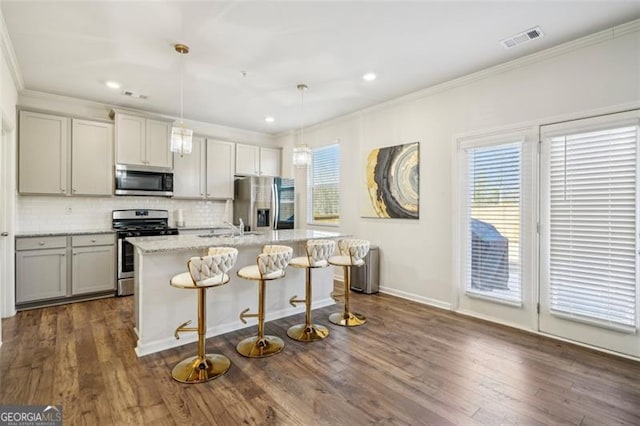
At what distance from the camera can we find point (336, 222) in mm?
5637

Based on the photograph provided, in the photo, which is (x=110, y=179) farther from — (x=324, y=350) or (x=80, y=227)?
(x=324, y=350)

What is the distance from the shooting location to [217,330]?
3312mm

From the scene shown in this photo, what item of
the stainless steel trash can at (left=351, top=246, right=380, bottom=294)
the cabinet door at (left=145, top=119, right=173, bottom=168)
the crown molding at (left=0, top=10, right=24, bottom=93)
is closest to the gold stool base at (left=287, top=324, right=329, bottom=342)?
the stainless steel trash can at (left=351, top=246, right=380, bottom=294)

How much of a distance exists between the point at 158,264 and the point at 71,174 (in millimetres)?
2717

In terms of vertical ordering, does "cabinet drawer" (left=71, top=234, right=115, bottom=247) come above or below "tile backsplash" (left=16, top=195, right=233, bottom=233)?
below

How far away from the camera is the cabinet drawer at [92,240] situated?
4.31 metres

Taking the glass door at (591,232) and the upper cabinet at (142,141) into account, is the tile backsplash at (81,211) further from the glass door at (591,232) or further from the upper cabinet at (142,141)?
the glass door at (591,232)

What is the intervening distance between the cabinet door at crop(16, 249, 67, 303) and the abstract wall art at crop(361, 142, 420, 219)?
13.9 feet

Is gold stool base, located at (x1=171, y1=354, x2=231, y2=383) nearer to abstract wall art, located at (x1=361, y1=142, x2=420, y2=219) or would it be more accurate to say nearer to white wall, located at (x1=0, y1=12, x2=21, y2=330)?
white wall, located at (x1=0, y1=12, x2=21, y2=330)

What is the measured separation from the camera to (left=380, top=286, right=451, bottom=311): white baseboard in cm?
407

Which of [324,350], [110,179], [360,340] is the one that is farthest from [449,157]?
[110,179]

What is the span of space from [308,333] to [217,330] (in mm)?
943

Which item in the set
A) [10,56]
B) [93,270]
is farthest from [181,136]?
[93,270]

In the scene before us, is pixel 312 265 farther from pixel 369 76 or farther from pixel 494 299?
pixel 369 76
